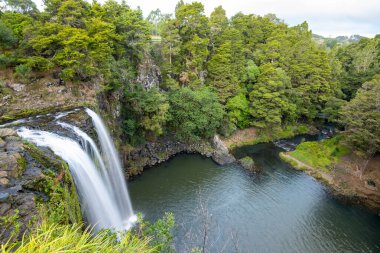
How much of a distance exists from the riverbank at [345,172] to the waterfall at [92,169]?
58.9ft

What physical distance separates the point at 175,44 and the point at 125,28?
6.75 metres

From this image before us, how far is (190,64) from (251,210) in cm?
1758

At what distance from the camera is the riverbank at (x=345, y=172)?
68.7 feet

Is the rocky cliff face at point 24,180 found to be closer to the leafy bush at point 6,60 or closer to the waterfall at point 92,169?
the waterfall at point 92,169

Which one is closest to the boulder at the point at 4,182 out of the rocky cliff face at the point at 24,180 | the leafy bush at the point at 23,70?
the rocky cliff face at the point at 24,180

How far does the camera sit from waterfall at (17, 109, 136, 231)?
33.9 feet

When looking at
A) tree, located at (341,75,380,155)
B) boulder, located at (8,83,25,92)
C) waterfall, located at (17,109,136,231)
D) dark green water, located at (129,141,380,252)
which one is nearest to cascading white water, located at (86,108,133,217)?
waterfall, located at (17,109,136,231)

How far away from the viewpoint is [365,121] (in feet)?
72.5

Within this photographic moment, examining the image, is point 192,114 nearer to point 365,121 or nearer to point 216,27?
point 216,27

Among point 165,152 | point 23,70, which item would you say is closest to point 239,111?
point 165,152

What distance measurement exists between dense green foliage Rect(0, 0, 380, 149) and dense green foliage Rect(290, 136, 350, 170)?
2.99 m

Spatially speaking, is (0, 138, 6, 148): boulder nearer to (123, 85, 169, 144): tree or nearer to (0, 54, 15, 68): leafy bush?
(0, 54, 15, 68): leafy bush

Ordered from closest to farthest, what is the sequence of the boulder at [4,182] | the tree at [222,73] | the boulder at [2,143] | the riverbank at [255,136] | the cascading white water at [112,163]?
the boulder at [4,182] → the boulder at [2,143] → the cascading white water at [112,163] → the riverbank at [255,136] → the tree at [222,73]

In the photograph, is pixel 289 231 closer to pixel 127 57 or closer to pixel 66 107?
pixel 66 107
